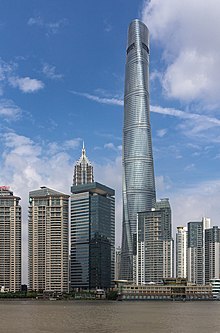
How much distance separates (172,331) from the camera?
231 ft

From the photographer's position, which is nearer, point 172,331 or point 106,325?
point 172,331

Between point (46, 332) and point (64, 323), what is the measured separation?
14861 millimetres

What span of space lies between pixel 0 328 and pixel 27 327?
12.5 ft

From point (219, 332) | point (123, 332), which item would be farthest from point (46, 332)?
point (219, 332)

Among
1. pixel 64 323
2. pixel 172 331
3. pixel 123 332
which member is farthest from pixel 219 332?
pixel 64 323

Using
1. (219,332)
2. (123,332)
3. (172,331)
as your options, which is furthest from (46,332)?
(219,332)

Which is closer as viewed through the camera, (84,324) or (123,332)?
(123,332)

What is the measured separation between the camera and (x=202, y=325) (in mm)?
81500

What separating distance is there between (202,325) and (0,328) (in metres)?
27.3

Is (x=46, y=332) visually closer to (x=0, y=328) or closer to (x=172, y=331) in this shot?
(x=0, y=328)

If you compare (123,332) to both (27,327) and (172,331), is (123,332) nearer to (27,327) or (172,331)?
(172,331)

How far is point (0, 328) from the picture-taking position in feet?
249

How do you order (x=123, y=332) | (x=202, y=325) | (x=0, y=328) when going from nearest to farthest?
(x=123, y=332) → (x=0, y=328) → (x=202, y=325)

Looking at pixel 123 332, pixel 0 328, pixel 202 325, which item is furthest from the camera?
pixel 202 325
